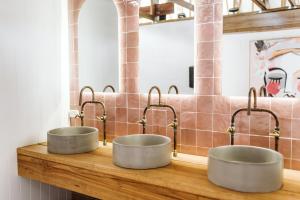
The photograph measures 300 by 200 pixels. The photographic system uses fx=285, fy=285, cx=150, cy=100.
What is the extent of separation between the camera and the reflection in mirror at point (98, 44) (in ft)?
7.26

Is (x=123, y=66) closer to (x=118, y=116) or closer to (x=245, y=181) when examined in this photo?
(x=118, y=116)

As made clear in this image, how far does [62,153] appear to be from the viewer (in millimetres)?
1812

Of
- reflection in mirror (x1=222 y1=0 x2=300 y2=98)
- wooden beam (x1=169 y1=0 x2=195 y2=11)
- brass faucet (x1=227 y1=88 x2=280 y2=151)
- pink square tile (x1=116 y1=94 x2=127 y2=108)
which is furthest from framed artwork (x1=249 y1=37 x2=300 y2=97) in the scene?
pink square tile (x1=116 y1=94 x2=127 y2=108)

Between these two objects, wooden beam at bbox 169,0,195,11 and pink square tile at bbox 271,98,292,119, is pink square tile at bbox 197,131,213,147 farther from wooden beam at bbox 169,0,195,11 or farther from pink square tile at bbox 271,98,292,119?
wooden beam at bbox 169,0,195,11

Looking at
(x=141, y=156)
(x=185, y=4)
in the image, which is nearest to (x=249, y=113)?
(x=141, y=156)

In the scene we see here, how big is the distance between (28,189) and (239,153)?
1.54 m

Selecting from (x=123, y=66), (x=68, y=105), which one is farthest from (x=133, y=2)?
(x=68, y=105)

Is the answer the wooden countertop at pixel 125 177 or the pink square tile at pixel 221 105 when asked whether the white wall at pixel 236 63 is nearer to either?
the pink square tile at pixel 221 105

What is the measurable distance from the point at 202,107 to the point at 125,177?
2.24 feet

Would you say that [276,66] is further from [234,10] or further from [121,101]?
[121,101]

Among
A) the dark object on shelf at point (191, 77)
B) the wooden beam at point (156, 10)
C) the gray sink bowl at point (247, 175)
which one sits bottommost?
the gray sink bowl at point (247, 175)

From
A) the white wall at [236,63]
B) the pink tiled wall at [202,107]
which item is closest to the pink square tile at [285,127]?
the pink tiled wall at [202,107]

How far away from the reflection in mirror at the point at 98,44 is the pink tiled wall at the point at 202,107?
90mm

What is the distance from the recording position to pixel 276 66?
160 centimetres
